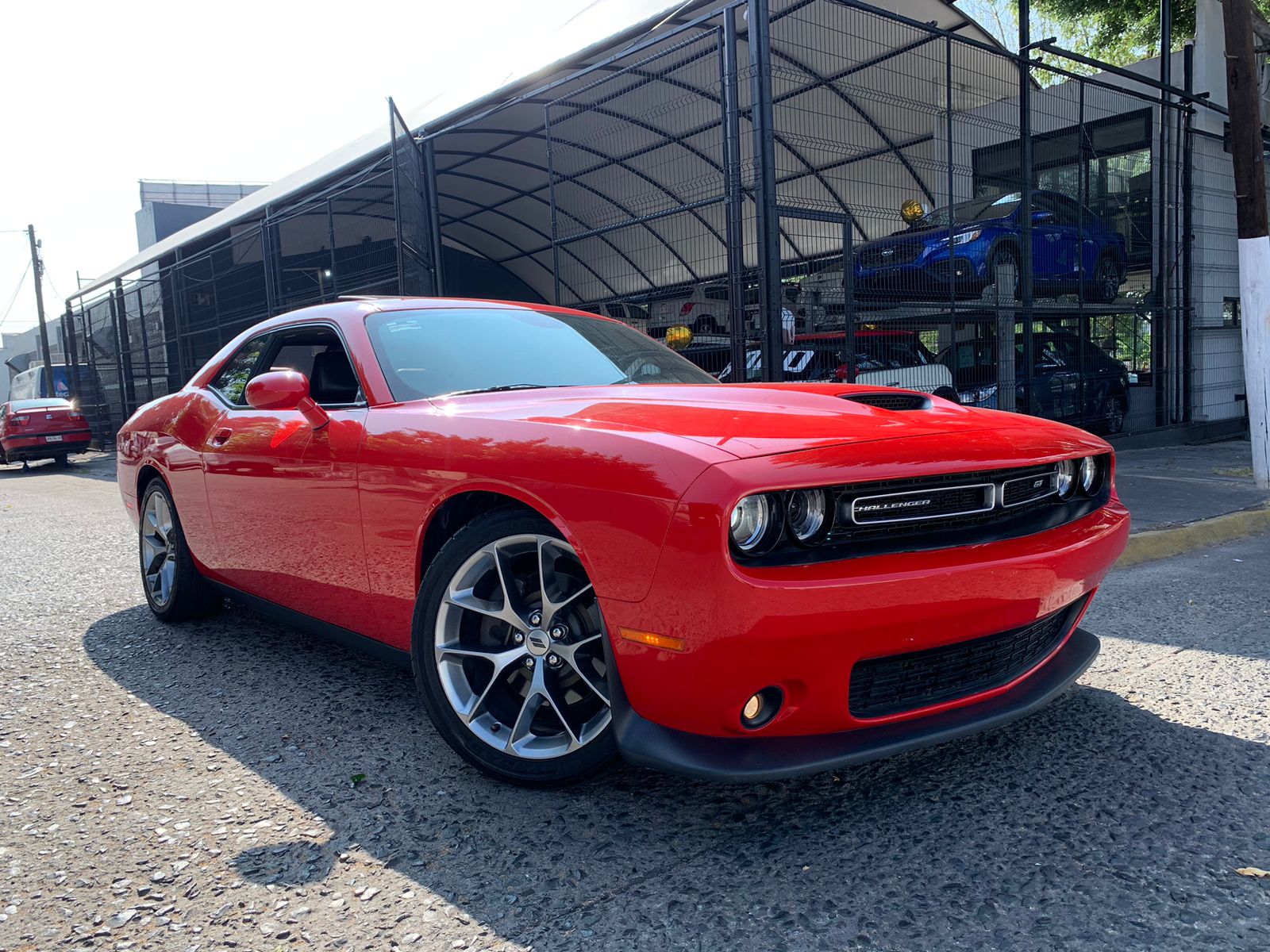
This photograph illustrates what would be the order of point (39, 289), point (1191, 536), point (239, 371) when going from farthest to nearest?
point (39, 289) < point (1191, 536) < point (239, 371)

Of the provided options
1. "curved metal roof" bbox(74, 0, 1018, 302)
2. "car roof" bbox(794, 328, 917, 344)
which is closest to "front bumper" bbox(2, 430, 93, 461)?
"curved metal roof" bbox(74, 0, 1018, 302)

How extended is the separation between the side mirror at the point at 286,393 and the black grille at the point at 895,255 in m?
7.67

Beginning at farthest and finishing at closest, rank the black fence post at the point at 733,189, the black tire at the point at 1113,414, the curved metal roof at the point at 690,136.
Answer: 1. the black tire at the point at 1113,414
2. the curved metal roof at the point at 690,136
3. the black fence post at the point at 733,189

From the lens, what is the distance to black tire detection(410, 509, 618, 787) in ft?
7.47

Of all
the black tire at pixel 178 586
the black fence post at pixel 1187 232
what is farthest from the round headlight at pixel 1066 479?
the black fence post at pixel 1187 232

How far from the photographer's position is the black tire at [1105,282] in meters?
11.3

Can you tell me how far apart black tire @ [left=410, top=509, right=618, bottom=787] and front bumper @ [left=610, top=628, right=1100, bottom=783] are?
17cm

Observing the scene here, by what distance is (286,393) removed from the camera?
300 centimetres

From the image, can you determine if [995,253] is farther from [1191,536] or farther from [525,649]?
[525,649]

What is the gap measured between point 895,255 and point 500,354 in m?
7.30

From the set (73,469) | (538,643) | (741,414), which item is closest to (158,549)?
(538,643)

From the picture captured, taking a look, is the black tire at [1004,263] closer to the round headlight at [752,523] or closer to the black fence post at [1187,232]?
the black fence post at [1187,232]

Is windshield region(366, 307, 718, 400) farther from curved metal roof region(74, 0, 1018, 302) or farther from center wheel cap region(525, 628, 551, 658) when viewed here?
curved metal roof region(74, 0, 1018, 302)

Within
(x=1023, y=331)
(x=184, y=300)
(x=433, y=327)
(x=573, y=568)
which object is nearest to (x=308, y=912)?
(x=573, y=568)
